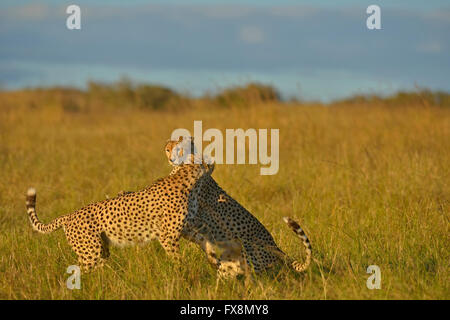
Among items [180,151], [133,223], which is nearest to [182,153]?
[180,151]

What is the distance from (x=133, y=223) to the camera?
10.6 ft

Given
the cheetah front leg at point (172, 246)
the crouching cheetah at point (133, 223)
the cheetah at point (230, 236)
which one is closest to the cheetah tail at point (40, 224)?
the crouching cheetah at point (133, 223)

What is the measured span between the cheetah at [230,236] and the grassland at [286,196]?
10 cm

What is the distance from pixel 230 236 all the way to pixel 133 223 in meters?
0.54

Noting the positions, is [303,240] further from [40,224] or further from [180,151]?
[40,224]

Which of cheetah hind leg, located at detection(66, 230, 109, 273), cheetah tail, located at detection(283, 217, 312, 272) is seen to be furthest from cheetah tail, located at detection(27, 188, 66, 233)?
cheetah tail, located at detection(283, 217, 312, 272)

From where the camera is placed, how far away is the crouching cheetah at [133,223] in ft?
10.5

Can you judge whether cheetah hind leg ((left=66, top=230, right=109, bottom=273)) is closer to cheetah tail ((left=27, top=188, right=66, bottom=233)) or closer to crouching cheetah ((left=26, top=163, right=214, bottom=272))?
crouching cheetah ((left=26, top=163, right=214, bottom=272))

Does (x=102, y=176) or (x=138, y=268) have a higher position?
(x=102, y=176)

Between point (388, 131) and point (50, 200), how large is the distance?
4.34 metres
